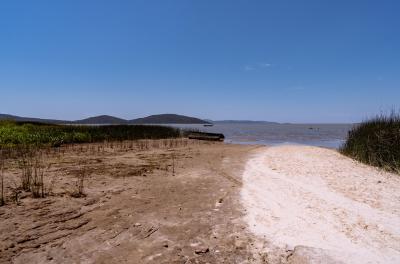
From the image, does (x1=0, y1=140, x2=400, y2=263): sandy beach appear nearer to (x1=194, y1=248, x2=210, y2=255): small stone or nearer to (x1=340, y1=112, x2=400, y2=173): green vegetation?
(x1=194, y1=248, x2=210, y2=255): small stone

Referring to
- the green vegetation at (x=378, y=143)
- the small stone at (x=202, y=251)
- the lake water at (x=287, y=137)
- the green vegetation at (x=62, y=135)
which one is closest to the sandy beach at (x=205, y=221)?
the small stone at (x=202, y=251)

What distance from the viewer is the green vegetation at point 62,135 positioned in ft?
62.6

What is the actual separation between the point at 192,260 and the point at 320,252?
5.93 feet

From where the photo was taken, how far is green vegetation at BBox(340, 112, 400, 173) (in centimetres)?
1204

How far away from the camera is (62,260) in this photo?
4.04 m

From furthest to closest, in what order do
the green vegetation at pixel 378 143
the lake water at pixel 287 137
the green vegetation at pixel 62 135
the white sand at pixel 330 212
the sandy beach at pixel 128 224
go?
1. the lake water at pixel 287 137
2. the green vegetation at pixel 62 135
3. the green vegetation at pixel 378 143
4. the white sand at pixel 330 212
5. the sandy beach at pixel 128 224

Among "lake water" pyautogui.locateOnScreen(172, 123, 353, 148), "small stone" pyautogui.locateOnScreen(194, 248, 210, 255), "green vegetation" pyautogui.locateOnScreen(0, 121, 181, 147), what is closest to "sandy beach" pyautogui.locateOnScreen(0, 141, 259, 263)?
"small stone" pyautogui.locateOnScreen(194, 248, 210, 255)

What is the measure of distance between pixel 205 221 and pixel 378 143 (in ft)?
36.1

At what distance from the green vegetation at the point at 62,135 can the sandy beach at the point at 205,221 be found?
1099 centimetres

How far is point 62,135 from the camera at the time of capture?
73.0 feet

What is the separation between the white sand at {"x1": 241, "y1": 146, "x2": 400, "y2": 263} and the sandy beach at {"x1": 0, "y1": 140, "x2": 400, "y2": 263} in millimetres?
17

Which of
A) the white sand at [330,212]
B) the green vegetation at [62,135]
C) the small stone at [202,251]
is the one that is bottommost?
the small stone at [202,251]

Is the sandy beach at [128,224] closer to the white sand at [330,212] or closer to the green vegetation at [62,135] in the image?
the white sand at [330,212]

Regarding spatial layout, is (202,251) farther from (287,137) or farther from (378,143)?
(287,137)
